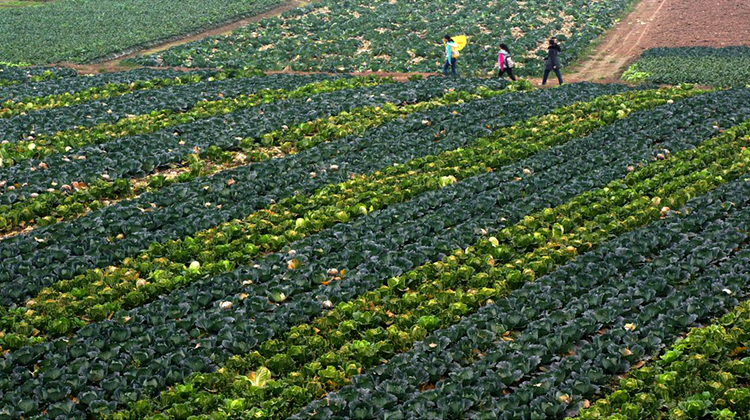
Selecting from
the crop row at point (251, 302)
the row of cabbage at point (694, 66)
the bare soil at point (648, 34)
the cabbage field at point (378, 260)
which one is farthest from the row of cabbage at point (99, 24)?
the crop row at point (251, 302)

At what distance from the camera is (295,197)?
16359 millimetres

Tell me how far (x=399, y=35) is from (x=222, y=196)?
22075 mm

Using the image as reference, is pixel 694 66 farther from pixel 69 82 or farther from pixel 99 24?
pixel 99 24

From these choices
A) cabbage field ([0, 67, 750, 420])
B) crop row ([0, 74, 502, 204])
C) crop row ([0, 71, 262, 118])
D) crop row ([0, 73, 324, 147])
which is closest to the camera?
cabbage field ([0, 67, 750, 420])

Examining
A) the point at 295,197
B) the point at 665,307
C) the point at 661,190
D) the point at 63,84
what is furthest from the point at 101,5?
the point at 665,307

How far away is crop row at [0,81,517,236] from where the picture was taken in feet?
51.4

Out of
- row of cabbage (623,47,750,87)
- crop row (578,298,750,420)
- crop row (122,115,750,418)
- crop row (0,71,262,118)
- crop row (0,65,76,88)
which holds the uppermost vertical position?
crop row (0,65,76,88)

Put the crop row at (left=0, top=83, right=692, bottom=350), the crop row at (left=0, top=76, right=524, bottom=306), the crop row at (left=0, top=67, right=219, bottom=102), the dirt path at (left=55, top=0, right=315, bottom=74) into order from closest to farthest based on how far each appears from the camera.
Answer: the crop row at (left=0, top=83, right=692, bottom=350)
the crop row at (left=0, top=76, right=524, bottom=306)
the crop row at (left=0, top=67, right=219, bottom=102)
the dirt path at (left=55, top=0, right=315, bottom=74)

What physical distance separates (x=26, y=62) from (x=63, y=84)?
957cm

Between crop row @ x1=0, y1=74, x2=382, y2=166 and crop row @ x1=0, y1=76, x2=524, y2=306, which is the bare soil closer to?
crop row @ x1=0, y1=74, x2=382, y2=166

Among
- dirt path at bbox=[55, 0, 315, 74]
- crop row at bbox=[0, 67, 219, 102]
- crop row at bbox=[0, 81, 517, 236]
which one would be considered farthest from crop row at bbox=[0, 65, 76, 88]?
crop row at bbox=[0, 81, 517, 236]

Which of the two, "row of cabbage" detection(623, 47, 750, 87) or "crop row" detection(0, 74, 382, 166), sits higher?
"crop row" detection(0, 74, 382, 166)

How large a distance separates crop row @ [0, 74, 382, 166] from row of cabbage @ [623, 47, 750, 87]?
10.6 m

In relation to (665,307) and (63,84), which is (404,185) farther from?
(63,84)
